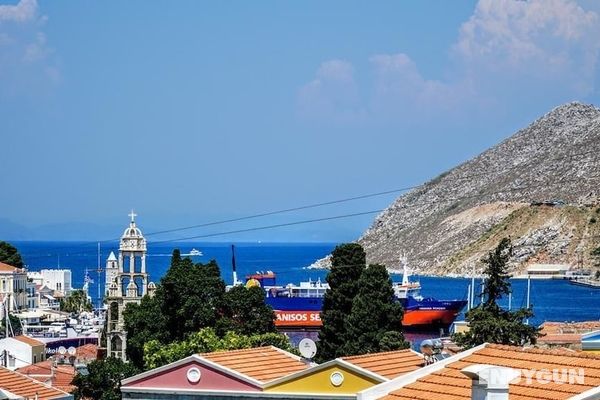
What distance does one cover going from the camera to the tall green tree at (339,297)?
37.7 m

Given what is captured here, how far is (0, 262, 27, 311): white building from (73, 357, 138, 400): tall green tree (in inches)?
2215

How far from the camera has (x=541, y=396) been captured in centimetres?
1377

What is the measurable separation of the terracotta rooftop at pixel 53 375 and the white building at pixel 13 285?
149 ft

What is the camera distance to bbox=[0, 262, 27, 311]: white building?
9069cm

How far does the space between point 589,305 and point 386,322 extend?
10916 centimetres

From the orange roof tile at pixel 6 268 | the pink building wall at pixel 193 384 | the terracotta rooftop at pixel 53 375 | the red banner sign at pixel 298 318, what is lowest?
the red banner sign at pixel 298 318

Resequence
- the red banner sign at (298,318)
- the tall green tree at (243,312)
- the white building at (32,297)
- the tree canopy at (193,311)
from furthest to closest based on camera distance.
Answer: the red banner sign at (298,318), the white building at (32,297), the tall green tree at (243,312), the tree canopy at (193,311)

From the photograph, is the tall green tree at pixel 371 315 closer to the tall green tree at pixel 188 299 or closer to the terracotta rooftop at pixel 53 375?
the tall green tree at pixel 188 299

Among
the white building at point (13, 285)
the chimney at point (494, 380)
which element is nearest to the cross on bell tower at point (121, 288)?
the chimney at point (494, 380)

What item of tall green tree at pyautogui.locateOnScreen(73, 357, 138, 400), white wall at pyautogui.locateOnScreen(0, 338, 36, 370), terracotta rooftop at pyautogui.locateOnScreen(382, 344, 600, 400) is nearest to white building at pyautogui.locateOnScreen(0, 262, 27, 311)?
white wall at pyautogui.locateOnScreen(0, 338, 36, 370)

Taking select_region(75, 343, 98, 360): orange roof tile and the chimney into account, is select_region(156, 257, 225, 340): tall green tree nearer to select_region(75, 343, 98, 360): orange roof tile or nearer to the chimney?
select_region(75, 343, 98, 360): orange roof tile

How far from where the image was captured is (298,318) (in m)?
106

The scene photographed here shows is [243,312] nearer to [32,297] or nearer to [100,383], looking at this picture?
[100,383]

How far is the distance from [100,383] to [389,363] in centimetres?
1322
